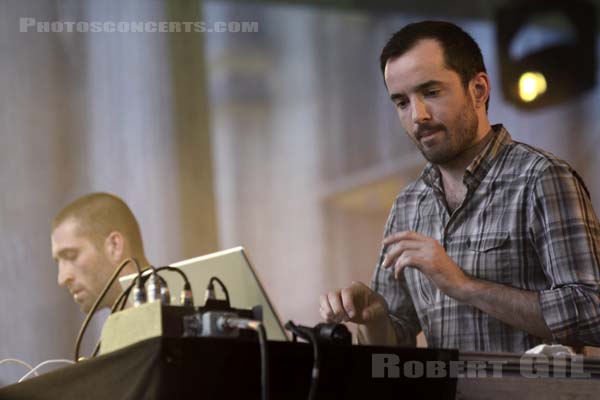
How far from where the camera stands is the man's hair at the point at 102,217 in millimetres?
3545

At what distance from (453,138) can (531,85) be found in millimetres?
1548

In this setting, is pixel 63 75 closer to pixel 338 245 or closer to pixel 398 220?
pixel 338 245

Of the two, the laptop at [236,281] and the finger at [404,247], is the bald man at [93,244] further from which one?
the finger at [404,247]

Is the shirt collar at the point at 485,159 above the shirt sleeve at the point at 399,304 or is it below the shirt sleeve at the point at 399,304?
above

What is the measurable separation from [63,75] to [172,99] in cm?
44

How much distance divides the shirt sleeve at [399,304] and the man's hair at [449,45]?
440 millimetres

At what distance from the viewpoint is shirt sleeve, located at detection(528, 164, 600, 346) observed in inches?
73.1

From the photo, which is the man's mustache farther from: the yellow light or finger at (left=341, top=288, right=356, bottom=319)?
the yellow light

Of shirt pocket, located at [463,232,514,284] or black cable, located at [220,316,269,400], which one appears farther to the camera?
shirt pocket, located at [463,232,514,284]

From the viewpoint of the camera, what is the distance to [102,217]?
12.0 ft

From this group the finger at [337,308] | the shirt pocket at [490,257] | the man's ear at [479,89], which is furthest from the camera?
the man's ear at [479,89]

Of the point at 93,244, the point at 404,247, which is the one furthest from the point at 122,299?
the point at 93,244

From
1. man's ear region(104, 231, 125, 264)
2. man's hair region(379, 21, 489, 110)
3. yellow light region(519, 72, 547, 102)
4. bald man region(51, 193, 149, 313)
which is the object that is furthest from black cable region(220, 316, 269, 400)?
yellow light region(519, 72, 547, 102)

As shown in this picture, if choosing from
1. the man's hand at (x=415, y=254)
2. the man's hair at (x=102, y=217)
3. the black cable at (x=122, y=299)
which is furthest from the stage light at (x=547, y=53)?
the black cable at (x=122, y=299)
